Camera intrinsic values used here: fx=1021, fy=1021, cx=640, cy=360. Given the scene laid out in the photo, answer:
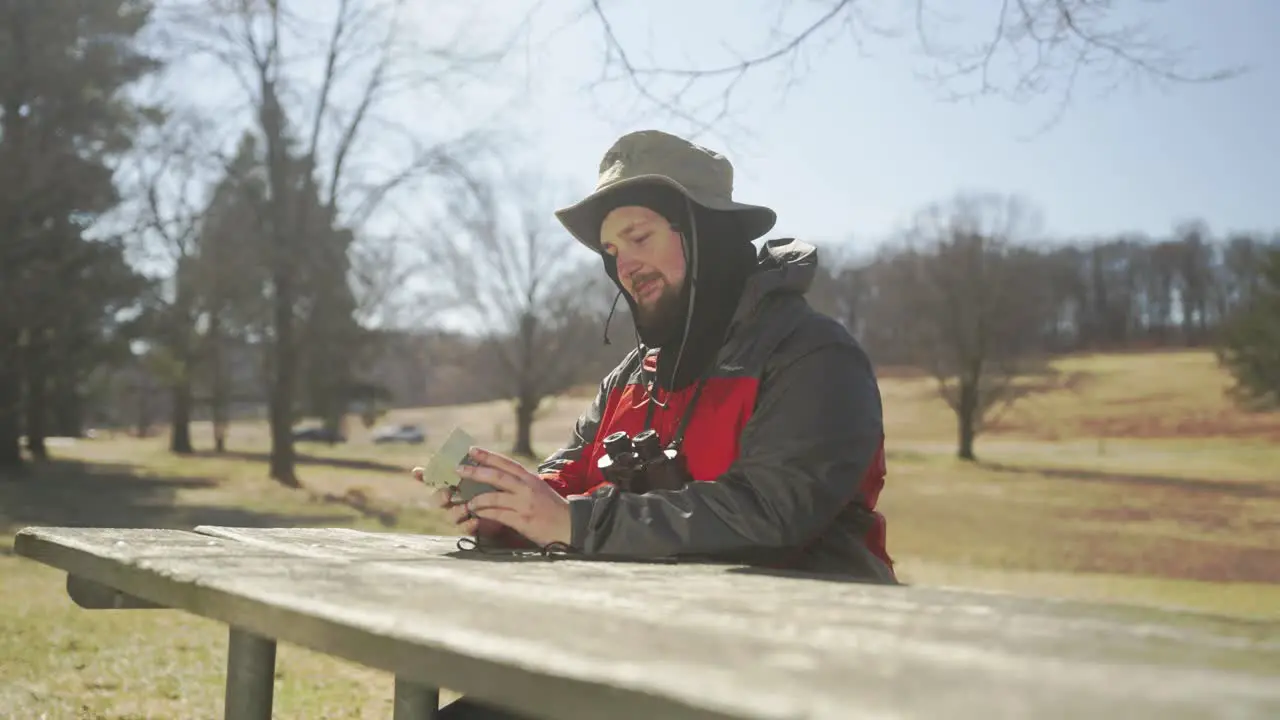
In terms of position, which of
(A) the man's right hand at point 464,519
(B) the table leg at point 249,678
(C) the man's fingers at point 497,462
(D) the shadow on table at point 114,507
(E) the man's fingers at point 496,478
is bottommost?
(D) the shadow on table at point 114,507

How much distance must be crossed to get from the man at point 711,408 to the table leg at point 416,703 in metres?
0.36

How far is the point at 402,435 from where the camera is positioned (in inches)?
2115

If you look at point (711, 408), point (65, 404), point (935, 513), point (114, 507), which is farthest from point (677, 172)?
point (65, 404)

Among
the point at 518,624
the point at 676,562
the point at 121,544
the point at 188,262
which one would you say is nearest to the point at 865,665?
the point at 518,624

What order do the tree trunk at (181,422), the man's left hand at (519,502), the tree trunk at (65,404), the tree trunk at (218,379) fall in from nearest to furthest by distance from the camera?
1. the man's left hand at (519,502)
2. the tree trunk at (65,404)
3. the tree trunk at (218,379)
4. the tree trunk at (181,422)

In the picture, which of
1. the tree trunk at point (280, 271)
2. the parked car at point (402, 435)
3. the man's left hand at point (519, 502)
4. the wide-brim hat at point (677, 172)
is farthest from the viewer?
the parked car at point (402, 435)

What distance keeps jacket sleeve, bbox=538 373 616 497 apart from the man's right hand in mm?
374

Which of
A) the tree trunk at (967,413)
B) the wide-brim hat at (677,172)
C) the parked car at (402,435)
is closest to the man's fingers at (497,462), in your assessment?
the wide-brim hat at (677,172)

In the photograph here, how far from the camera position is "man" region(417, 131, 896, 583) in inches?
81.4

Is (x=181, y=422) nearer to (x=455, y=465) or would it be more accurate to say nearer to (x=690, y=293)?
(x=690, y=293)

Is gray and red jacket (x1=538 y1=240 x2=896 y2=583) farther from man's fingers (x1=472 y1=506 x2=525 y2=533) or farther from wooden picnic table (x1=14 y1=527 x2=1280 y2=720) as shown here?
wooden picnic table (x1=14 y1=527 x2=1280 y2=720)

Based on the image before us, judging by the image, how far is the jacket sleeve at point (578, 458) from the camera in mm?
2721

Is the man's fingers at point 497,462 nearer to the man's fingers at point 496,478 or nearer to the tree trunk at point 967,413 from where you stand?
the man's fingers at point 496,478

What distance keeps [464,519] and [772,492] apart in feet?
2.33
